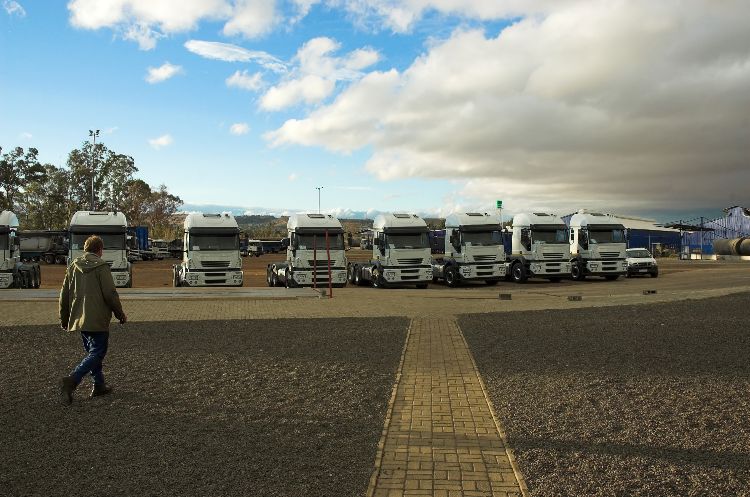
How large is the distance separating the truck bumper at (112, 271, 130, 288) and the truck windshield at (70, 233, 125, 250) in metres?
0.91

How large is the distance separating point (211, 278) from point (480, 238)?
11.2 metres

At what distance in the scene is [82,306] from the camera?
7012 mm

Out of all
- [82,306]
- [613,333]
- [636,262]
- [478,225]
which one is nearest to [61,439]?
[82,306]

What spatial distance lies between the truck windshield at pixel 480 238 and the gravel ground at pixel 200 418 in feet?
52.7

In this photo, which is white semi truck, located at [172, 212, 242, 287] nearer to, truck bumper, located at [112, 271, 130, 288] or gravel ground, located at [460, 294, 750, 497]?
truck bumper, located at [112, 271, 130, 288]

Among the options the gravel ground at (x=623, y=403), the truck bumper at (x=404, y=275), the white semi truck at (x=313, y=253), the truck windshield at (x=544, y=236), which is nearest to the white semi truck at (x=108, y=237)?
the white semi truck at (x=313, y=253)

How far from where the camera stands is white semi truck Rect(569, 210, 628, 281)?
95.6 ft

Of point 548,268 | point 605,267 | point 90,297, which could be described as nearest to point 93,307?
point 90,297

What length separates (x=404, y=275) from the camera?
25.0 meters

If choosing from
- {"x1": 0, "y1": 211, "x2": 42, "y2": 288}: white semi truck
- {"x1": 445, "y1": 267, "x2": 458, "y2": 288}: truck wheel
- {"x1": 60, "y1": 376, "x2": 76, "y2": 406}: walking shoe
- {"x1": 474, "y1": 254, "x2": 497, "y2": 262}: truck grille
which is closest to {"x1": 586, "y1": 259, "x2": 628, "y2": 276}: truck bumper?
{"x1": 474, "y1": 254, "x2": 497, "y2": 262}: truck grille

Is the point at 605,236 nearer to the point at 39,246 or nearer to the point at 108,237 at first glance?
the point at 108,237

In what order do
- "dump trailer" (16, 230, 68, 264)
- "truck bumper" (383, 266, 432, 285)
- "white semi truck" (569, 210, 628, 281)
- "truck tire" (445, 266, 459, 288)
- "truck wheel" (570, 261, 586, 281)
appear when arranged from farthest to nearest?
"dump trailer" (16, 230, 68, 264)
"truck wheel" (570, 261, 586, 281)
"white semi truck" (569, 210, 628, 281)
"truck tire" (445, 266, 459, 288)
"truck bumper" (383, 266, 432, 285)

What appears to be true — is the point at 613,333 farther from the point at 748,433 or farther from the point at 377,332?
the point at 748,433

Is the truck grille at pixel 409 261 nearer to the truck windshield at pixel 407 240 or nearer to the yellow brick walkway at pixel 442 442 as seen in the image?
the truck windshield at pixel 407 240
